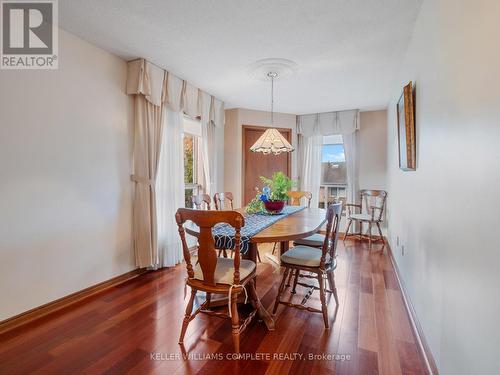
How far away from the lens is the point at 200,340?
183cm

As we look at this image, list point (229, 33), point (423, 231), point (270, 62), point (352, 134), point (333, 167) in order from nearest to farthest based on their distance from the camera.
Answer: point (423, 231) → point (229, 33) → point (270, 62) → point (352, 134) → point (333, 167)

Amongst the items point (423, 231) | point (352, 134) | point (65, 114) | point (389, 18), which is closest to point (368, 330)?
point (423, 231)

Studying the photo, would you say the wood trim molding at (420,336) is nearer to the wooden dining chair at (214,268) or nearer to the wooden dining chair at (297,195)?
the wooden dining chair at (214,268)

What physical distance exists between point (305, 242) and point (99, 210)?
2140mm

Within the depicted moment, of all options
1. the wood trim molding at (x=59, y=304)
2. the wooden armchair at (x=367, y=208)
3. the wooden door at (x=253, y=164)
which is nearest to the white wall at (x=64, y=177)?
the wood trim molding at (x=59, y=304)

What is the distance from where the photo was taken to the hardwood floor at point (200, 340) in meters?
1.58

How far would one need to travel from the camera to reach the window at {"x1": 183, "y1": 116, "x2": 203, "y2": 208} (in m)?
3.89

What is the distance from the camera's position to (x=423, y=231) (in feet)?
6.06

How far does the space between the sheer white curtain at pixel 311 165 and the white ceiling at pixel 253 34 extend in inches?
68.5

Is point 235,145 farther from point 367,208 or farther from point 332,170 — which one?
point 367,208

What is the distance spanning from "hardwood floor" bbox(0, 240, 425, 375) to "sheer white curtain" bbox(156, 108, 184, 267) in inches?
30.2

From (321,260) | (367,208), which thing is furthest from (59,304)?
(367,208)

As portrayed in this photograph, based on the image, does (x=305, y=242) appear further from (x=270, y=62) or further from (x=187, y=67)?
(x=187, y=67)

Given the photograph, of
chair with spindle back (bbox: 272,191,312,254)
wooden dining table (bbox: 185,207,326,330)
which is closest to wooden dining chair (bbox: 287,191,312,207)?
chair with spindle back (bbox: 272,191,312,254)
